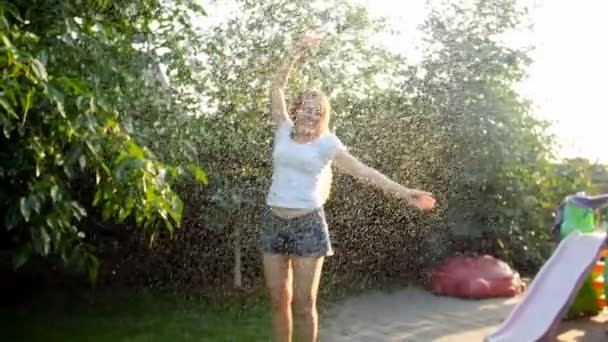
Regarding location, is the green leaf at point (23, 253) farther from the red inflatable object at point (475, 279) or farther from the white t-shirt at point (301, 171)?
the red inflatable object at point (475, 279)

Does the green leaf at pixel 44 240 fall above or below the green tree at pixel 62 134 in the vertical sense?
below

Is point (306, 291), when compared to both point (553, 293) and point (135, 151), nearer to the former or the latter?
point (135, 151)

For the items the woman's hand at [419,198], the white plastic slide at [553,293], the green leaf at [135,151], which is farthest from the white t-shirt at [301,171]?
the white plastic slide at [553,293]

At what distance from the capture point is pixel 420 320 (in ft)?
17.8

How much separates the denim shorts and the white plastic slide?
4.76 feet

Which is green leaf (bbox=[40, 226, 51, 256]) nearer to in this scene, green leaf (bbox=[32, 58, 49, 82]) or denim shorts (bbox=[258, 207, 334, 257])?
green leaf (bbox=[32, 58, 49, 82])

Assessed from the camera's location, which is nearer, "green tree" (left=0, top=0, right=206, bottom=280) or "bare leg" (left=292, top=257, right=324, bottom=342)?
"green tree" (left=0, top=0, right=206, bottom=280)

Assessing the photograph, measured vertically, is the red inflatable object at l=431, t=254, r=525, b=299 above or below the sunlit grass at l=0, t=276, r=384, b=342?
above

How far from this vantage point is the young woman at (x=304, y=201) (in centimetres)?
327

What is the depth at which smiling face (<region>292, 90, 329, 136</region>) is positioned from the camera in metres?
3.34

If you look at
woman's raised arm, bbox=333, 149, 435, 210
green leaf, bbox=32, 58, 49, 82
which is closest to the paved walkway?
woman's raised arm, bbox=333, 149, 435, 210

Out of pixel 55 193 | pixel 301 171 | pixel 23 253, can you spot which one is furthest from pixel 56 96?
pixel 301 171

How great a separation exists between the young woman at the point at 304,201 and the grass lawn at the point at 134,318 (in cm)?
160

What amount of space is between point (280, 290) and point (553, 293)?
176 centimetres
